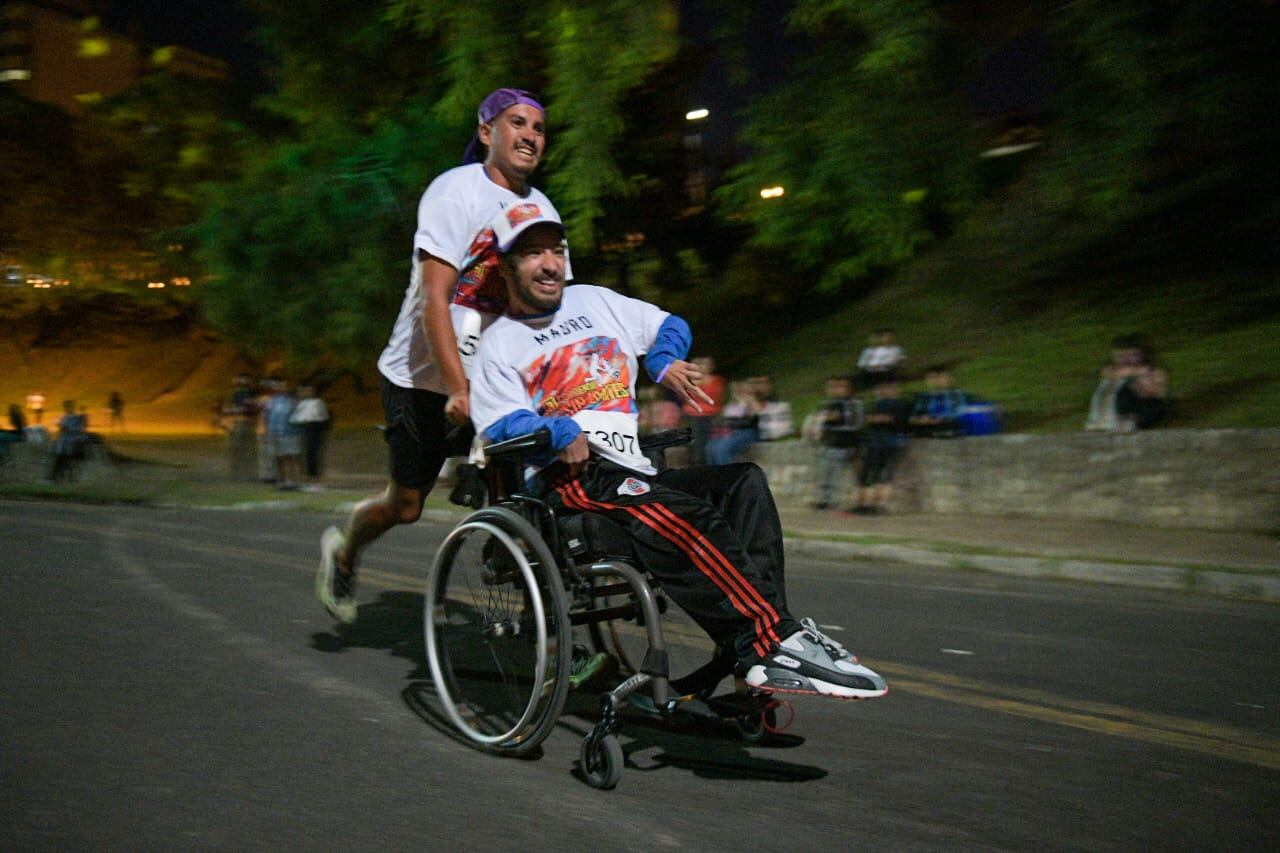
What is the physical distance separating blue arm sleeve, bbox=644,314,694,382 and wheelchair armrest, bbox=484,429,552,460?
0.61m

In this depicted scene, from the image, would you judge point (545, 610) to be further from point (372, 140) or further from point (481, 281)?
point (372, 140)

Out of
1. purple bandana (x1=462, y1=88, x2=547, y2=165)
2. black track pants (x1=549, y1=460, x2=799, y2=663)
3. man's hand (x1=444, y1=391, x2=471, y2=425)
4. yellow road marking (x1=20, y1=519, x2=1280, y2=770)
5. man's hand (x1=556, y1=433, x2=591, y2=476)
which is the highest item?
purple bandana (x1=462, y1=88, x2=547, y2=165)

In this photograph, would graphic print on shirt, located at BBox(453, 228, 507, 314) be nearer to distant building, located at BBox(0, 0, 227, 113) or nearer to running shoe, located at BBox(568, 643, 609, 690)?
running shoe, located at BBox(568, 643, 609, 690)

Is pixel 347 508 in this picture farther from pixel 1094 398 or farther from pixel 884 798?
pixel 884 798

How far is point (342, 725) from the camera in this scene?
4309mm

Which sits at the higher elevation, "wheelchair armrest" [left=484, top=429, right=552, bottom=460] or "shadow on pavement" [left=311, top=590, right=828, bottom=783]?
"wheelchair armrest" [left=484, top=429, right=552, bottom=460]

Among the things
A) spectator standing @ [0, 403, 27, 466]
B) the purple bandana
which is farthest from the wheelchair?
spectator standing @ [0, 403, 27, 466]

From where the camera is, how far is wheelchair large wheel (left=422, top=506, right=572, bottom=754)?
3684 millimetres

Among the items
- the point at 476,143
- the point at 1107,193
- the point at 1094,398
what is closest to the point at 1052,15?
the point at 1107,193

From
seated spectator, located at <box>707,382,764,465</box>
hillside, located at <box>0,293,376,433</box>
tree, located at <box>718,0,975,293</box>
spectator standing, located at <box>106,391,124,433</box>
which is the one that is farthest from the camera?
hillside, located at <box>0,293,376,433</box>

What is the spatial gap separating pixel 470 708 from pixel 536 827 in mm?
1050

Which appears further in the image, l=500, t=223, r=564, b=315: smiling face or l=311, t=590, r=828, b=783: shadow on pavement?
l=500, t=223, r=564, b=315: smiling face

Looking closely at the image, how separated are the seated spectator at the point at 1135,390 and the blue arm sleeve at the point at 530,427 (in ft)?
30.2

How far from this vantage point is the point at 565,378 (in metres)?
4.08
